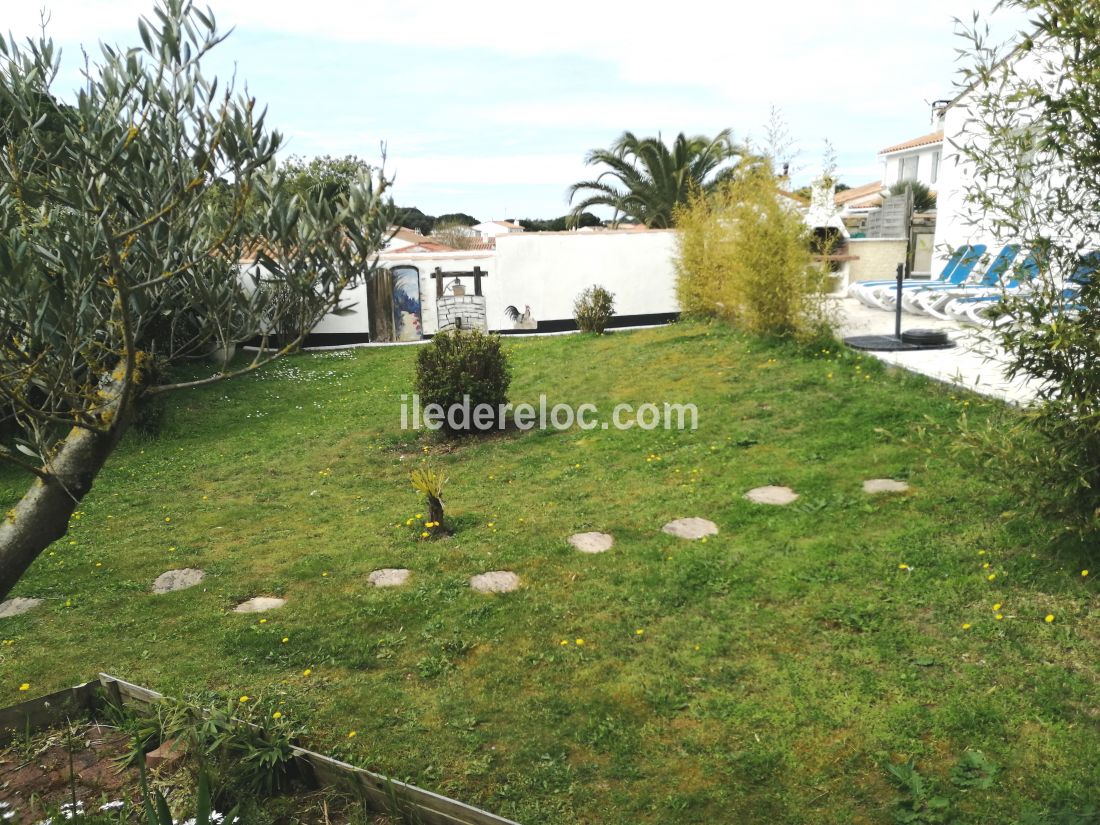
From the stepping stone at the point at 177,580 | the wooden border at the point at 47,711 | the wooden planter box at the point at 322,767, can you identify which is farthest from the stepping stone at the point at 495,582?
the wooden border at the point at 47,711

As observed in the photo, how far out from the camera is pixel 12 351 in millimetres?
2494

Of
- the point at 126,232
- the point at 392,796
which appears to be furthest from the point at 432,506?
the point at 126,232

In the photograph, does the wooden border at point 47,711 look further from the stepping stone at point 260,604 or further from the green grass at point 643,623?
the stepping stone at point 260,604

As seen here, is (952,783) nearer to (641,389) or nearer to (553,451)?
(553,451)

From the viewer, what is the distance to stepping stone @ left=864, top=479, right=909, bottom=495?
6418 millimetres

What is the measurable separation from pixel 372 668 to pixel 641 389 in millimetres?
7531

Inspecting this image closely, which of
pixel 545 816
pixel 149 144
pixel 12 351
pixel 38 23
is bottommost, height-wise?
pixel 545 816

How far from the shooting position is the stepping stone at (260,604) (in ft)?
18.0

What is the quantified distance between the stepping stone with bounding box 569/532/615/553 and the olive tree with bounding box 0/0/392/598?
12.0 ft

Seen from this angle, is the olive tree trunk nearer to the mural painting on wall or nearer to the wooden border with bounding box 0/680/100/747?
the wooden border with bounding box 0/680/100/747

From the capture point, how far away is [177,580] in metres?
6.14

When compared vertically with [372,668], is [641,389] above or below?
above

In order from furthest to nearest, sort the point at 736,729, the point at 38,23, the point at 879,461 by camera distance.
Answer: the point at 879,461, the point at 736,729, the point at 38,23

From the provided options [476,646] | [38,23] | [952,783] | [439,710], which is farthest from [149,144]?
[952,783]
